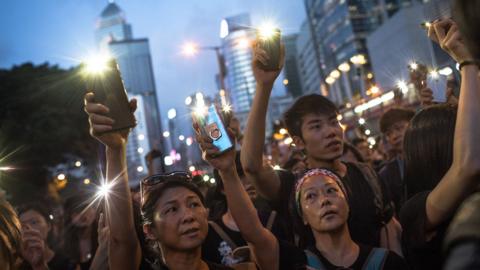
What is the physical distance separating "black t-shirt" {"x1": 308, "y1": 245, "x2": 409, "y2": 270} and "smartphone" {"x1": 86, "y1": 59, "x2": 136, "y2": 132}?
4.72 feet

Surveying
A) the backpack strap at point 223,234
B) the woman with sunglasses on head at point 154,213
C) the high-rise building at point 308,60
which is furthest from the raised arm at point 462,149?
the high-rise building at point 308,60

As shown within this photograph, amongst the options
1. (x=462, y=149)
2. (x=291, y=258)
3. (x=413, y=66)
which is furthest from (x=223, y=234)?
(x=413, y=66)

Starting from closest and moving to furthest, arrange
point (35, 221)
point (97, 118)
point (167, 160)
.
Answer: point (97, 118), point (35, 221), point (167, 160)

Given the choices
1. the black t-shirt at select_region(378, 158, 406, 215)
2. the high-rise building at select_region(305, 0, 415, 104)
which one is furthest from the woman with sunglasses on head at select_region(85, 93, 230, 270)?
the high-rise building at select_region(305, 0, 415, 104)

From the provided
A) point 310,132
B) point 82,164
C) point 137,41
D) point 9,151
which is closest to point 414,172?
point 310,132

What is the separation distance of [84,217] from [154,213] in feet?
10.3

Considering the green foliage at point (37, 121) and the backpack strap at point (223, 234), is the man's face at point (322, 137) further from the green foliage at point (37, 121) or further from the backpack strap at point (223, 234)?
the green foliage at point (37, 121)

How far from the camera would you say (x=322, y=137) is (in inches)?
134

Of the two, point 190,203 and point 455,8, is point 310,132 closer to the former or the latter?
point 190,203

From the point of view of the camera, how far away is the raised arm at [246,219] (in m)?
2.67

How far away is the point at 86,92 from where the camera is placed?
8.09ft

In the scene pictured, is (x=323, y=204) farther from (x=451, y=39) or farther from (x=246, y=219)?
(x=451, y=39)

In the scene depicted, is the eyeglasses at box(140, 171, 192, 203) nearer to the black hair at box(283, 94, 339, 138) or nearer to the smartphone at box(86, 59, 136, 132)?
the smartphone at box(86, 59, 136, 132)

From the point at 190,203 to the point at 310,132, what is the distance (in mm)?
1138
